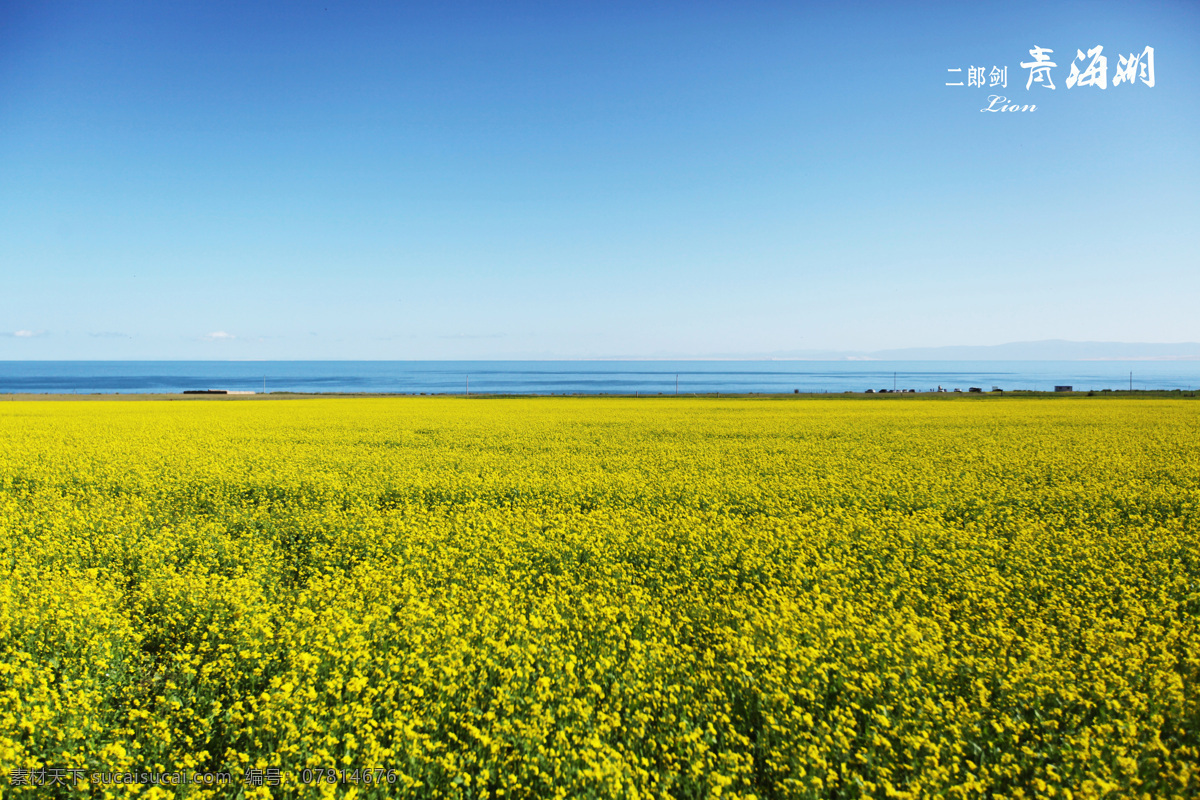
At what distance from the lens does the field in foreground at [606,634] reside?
13.2ft

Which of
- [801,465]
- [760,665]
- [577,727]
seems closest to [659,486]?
[801,465]

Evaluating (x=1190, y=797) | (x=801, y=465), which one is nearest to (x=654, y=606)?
(x=1190, y=797)

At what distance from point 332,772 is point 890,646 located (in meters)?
4.58

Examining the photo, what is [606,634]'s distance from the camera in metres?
5.85

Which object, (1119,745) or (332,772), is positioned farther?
(1119,745)

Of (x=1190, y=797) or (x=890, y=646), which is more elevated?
(x=890, y=646)

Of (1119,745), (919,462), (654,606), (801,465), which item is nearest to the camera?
(1119,745)

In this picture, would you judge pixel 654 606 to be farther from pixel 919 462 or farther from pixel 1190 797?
pixel 919 462

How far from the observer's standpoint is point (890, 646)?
5.32 m

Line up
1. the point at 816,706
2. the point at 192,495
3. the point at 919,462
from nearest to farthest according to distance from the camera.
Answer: the point at 816,706 → the point at 192,495 → the point at 919,462

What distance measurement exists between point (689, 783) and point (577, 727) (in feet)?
2.80

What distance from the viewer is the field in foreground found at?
403 centimetres

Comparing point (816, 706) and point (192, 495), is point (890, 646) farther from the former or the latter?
point (192, 495)

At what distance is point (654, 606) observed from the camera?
6.64 metres
